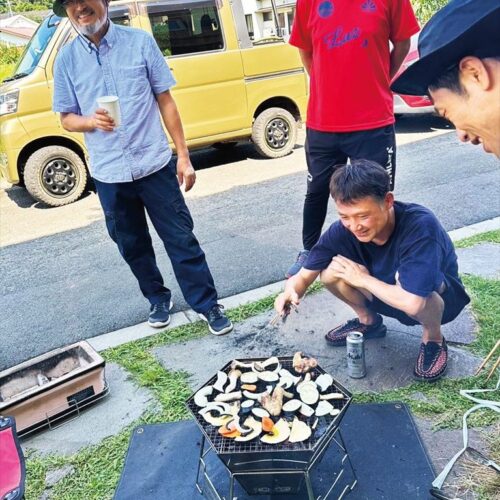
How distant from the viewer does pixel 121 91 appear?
2.67m

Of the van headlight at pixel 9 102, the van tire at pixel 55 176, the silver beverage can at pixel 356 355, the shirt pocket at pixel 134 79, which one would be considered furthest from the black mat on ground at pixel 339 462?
the van headlight at pixel 9 102

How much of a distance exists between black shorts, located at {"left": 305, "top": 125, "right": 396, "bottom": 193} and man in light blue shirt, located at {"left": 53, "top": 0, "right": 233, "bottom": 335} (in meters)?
0.77

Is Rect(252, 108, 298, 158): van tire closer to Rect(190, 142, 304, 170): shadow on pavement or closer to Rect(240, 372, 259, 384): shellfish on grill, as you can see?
Rect(190, 142, 304, 170): shadow on pavement

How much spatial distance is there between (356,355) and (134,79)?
182 cm

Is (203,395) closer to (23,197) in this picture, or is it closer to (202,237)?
(202,237)

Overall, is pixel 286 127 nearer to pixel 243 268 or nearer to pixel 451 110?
pixel 243 268

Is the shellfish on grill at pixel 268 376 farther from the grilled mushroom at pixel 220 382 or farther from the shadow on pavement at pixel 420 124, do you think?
the shadow on pavement at pixel 420 124

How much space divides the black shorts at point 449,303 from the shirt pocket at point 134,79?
1660 mm

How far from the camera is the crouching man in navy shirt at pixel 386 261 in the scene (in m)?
2.14

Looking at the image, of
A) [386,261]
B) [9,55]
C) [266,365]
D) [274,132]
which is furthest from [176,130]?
[9,55]

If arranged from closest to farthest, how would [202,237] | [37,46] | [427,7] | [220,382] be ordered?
[220,382]
[202,237]
[37,46]
[427,7]

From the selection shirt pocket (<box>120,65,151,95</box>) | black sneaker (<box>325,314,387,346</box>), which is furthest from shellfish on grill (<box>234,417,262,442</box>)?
shirt pocket (<box>120,65,151,95</box>)

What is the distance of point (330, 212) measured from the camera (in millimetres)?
4863

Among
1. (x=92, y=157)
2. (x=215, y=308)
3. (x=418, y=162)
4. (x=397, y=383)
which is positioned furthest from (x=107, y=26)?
(x=418, y=162)
